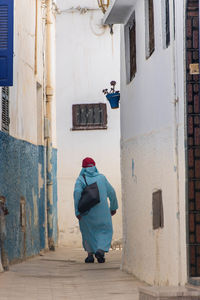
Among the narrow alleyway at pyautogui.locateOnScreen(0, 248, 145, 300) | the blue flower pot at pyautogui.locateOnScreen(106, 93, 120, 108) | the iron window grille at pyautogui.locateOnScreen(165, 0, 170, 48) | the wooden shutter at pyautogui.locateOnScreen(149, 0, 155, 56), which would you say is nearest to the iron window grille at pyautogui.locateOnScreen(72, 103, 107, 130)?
the narrow alleyway at pyautogui.locateOnScreen(0, 248, 145, 300)

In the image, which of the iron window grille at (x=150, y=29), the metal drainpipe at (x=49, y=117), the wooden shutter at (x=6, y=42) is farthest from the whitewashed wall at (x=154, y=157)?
the metal drainpipe at (x=49, y=117)

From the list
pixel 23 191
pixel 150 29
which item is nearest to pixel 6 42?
pixel 150 29

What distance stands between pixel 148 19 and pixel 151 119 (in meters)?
1.31

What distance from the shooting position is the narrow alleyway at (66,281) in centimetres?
788

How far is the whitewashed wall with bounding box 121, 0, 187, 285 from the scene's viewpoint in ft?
23.6

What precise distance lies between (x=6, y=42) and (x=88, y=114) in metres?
9.01

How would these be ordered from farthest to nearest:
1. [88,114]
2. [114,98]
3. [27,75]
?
[88,114], [27,75], [114,98]

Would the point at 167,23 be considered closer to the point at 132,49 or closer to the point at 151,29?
the point at 151,29

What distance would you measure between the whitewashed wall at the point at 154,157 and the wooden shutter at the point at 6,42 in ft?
5.17

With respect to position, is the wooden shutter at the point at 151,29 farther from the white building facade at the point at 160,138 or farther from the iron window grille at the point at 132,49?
the iron window grille at the point at 132,49

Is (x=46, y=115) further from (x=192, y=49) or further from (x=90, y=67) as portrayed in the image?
(x=192, y=49)

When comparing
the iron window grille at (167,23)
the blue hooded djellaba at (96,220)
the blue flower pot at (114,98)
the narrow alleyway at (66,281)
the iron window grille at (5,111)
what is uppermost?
the iron window grille at (167,23)

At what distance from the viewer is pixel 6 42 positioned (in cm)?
941

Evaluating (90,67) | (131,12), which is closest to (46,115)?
(90,67)
